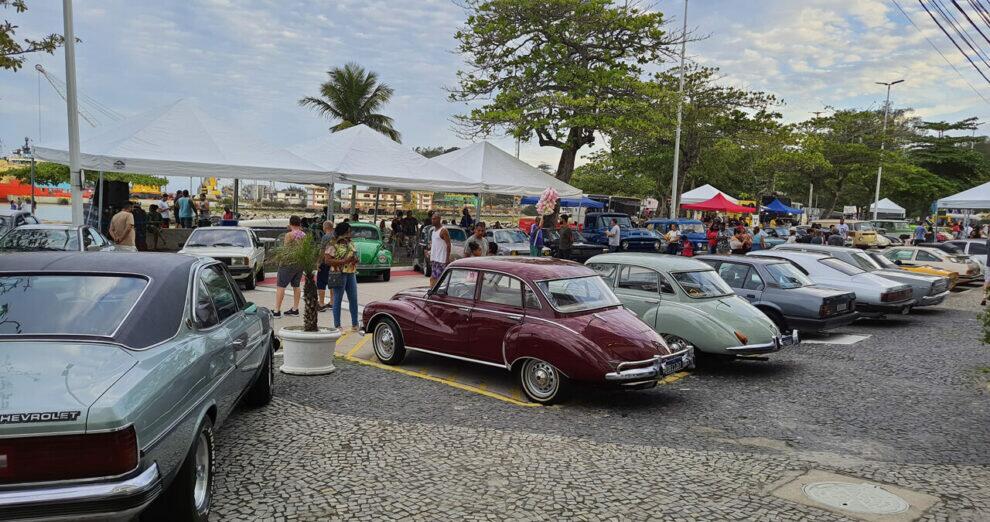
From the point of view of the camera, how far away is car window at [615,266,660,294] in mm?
8820

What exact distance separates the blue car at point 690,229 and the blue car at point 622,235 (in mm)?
2436

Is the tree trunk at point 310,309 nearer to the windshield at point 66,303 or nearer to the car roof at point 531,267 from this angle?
the car roof at point 531,267

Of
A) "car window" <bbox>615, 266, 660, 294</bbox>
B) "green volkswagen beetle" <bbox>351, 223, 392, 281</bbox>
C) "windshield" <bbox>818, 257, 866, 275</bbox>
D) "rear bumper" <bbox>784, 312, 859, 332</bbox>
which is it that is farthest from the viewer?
"green volkswagen beetle" <bbox>351, 223, 392, 281</bbox>

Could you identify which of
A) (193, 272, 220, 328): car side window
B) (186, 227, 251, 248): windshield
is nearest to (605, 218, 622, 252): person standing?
(186, 227, 251, 248): windshield

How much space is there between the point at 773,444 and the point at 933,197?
66683mm

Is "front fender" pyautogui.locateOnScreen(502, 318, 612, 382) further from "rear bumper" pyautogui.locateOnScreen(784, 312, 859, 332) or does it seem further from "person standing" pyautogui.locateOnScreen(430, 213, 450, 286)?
"person standing" pyautogui.locateOnScreen(430, 213, 450, 286)

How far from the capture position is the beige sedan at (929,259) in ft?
57.5

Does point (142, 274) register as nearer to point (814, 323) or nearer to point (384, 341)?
point (384, 341)

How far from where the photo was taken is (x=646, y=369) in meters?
6.50

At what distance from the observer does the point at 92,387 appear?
120 inches

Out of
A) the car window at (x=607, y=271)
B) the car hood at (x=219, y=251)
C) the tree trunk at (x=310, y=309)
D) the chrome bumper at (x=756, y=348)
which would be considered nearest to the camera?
the tree trunk at (x=310, y=309)

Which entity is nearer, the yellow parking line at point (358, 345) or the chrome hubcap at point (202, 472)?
the chrome hubcap at point (202, 472)

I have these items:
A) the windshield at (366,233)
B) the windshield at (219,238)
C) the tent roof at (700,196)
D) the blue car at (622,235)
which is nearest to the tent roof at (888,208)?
the tent roof at (700,196)

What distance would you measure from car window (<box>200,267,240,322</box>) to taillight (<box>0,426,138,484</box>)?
74.5 inches
